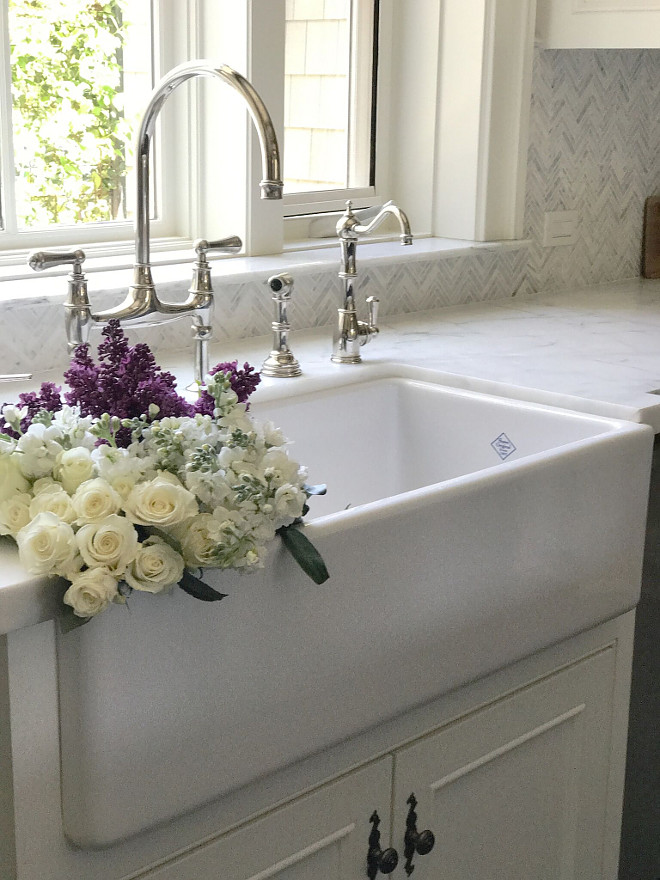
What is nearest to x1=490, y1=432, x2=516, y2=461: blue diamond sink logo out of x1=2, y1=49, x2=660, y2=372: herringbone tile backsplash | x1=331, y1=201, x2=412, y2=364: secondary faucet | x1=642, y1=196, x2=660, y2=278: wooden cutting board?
x1=331, y1=201, x2=412, y2=364: secondary faucet

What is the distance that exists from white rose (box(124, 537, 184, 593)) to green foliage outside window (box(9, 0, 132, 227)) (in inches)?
47.6

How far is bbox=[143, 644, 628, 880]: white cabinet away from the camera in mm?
1151

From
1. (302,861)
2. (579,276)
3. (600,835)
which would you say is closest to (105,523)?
(302,861)

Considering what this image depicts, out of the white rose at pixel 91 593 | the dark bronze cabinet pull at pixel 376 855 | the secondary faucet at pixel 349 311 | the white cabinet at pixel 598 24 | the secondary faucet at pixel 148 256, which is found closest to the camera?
the white rose at pixel 91 593

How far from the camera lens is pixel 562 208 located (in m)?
2.59

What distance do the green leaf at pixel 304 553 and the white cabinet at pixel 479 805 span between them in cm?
30

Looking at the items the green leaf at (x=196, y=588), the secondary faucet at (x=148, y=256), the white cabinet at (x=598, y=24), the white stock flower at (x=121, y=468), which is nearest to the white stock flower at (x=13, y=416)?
the white stock flower at (x=121, y=468)

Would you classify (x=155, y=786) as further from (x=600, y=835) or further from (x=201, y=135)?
(x=201, y=135)

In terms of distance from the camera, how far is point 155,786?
981 mm

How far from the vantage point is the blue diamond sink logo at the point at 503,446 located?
1642 millimetres

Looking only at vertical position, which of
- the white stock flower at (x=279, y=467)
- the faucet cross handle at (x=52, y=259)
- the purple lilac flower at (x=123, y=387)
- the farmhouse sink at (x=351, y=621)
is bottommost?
the farmhouse sink at (x=351, y=621)

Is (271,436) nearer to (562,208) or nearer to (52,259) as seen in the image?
(52,259)

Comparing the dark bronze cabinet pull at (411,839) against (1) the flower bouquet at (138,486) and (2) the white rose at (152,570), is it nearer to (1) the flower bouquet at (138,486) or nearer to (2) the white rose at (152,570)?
(1) the flower bouquet at (138,486)

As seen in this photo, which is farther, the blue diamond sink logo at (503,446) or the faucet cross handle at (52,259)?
the blue diamond sink logo at (503,446)
